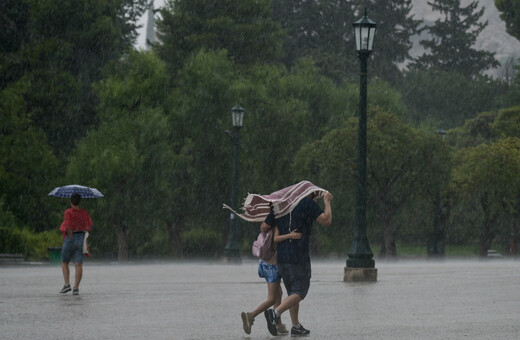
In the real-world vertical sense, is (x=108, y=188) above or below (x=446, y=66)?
below

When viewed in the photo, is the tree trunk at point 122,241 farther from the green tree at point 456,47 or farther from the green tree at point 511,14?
the green tree at point 456,47

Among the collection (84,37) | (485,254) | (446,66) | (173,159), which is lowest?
(485,254)

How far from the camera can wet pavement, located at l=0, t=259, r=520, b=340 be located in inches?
465

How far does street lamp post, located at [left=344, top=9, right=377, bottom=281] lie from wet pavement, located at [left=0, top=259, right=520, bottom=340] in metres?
0.47

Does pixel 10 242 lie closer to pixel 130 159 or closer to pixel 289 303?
pixel 130 159

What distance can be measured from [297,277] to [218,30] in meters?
52.9

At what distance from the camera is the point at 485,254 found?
5747 centimetres

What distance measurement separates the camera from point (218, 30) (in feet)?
208

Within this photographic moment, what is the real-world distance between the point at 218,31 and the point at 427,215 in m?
17.5

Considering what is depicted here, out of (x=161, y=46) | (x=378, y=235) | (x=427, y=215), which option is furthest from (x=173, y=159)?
(x=378, y=235)

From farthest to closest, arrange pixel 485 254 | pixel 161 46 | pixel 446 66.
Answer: pixel 446 66
pixel 161 46
pixel 485 254

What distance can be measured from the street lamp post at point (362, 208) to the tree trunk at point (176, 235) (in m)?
29.6

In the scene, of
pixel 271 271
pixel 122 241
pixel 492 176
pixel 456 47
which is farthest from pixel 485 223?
pixel 271 271

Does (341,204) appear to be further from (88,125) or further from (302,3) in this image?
(302,3)
